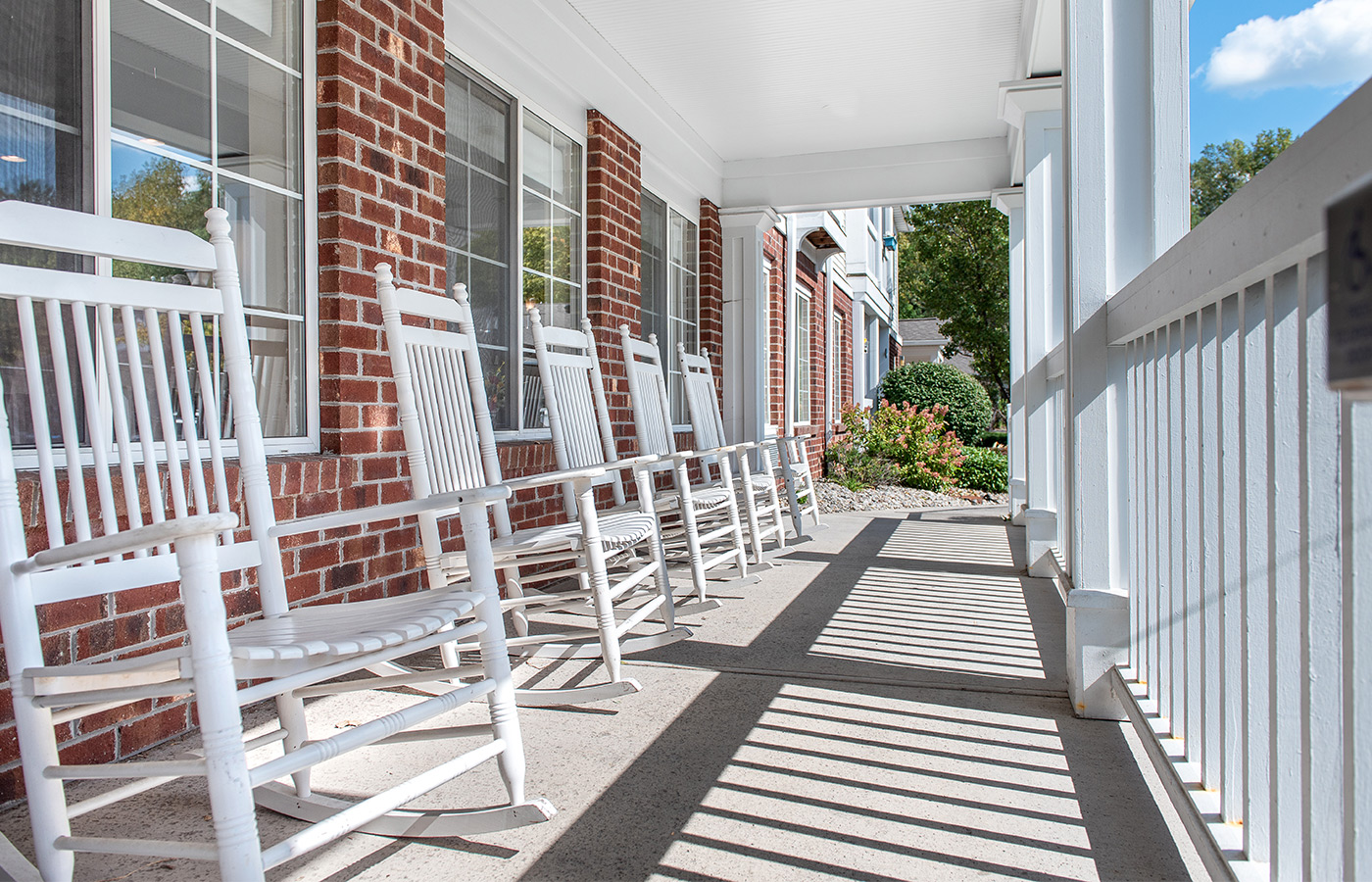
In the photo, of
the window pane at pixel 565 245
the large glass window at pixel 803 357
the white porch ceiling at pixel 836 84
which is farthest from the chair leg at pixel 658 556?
the large glass window at pixel 803 357

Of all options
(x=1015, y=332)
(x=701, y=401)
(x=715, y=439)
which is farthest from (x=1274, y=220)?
(x=1015, y=332)

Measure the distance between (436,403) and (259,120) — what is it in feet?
2.82

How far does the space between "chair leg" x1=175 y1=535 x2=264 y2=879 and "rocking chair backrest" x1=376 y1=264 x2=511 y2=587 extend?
0.93 meters

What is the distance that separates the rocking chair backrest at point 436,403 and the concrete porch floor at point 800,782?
1.86 ft

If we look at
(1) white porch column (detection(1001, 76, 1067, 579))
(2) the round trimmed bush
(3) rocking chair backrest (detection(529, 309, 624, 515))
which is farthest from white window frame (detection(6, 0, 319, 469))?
(2) the round trimmed bush

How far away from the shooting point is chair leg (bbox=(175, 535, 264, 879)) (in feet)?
3.73

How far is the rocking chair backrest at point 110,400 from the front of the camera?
137cm

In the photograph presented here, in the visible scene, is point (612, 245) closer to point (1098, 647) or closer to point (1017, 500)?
point (1098, 647)

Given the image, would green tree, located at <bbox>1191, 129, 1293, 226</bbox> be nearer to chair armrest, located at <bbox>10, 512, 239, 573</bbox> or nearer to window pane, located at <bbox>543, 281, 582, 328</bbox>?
window pane, located at <bbox>543, 281, 582, 328</bbox>

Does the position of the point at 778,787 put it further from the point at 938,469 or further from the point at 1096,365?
the point at 938,469

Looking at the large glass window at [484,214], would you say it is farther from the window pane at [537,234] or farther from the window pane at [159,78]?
the window pane at [159,78]

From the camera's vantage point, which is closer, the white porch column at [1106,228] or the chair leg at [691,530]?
the white porch column at [1106,228]

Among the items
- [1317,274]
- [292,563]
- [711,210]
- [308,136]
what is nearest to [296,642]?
[292,563]

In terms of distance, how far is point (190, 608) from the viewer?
1.14 meters
